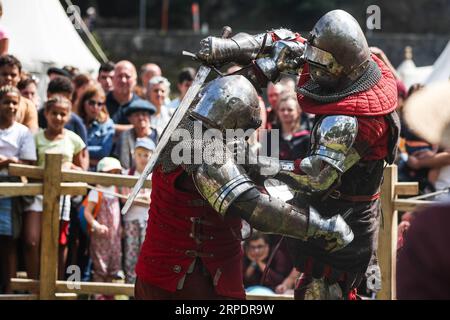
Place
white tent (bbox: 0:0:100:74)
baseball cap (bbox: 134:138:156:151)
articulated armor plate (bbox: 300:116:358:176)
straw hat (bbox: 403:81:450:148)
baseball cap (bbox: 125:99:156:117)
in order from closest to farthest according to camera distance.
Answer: straw hat (bbox: 403:81:450:148) → articulated armor plate (bbox: 300:116:358:176) → baseball cap (bbox: 134:138:156:151) → baseball cap (bbox: 125:99:156:117) → white tent (bbox: 0:0:100:74)

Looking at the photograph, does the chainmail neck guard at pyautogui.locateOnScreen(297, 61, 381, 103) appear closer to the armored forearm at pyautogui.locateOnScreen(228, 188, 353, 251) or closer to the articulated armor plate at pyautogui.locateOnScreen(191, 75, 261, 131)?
the articulated armor plate at pyautogui.locateOnScreen(191, 75, 261, 131)

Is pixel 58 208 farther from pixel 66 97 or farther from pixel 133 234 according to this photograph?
pixel 66 97

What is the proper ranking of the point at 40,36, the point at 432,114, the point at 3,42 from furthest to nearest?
the point at 40,36
the point at 3,42
the point at 432,114

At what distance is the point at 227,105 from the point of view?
446 cm

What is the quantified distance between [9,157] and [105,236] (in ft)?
3.03

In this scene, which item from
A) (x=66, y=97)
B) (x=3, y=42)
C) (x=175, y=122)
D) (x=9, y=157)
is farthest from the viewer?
(x=3, y=42)

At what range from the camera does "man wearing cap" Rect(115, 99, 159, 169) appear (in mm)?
7711

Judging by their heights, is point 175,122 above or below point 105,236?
above

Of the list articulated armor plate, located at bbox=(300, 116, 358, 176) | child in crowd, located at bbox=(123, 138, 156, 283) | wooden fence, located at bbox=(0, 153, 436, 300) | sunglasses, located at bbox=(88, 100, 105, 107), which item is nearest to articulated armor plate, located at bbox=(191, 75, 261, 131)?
articulated armor plate, located at bbox=(300, 116, 358, 176)

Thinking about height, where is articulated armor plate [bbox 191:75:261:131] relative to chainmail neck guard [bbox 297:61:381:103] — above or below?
below

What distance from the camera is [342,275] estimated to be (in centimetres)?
487

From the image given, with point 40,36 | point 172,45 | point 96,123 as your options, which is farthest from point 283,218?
point 172,45

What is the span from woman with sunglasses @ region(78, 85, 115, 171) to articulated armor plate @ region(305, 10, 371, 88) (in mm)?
3476

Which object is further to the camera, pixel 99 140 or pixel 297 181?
pixel 99 140
